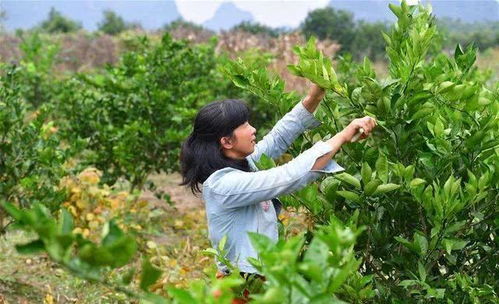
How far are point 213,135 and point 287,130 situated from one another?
0.91ft

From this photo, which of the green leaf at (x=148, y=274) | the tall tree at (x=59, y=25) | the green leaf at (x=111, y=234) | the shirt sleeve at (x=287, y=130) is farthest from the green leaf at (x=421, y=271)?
the tall tree at (x=59, y=25)

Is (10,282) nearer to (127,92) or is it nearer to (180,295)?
(127,92)

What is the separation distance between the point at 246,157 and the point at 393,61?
655mm

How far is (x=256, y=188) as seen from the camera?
7.12 feet

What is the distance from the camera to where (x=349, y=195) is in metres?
2.00

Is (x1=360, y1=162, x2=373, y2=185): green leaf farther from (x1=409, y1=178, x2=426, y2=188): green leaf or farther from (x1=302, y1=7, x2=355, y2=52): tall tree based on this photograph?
(x1=302, y1=7, x2=355, y2=52): tall tree

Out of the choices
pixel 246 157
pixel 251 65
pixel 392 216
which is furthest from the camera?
pixel 246 157

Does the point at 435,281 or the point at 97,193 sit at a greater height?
the point at 435,281

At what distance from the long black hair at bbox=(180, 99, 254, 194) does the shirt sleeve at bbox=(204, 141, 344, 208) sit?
0.43ft

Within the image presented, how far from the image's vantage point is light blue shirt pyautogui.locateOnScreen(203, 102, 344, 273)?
207 centimetres

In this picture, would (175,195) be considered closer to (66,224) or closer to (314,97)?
(314,97)

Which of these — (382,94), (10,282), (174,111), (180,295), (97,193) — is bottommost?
(10,282)

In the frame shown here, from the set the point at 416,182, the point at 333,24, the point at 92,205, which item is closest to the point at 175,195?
the point at 92,205

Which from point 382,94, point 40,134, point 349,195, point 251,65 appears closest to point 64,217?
point 349,195
